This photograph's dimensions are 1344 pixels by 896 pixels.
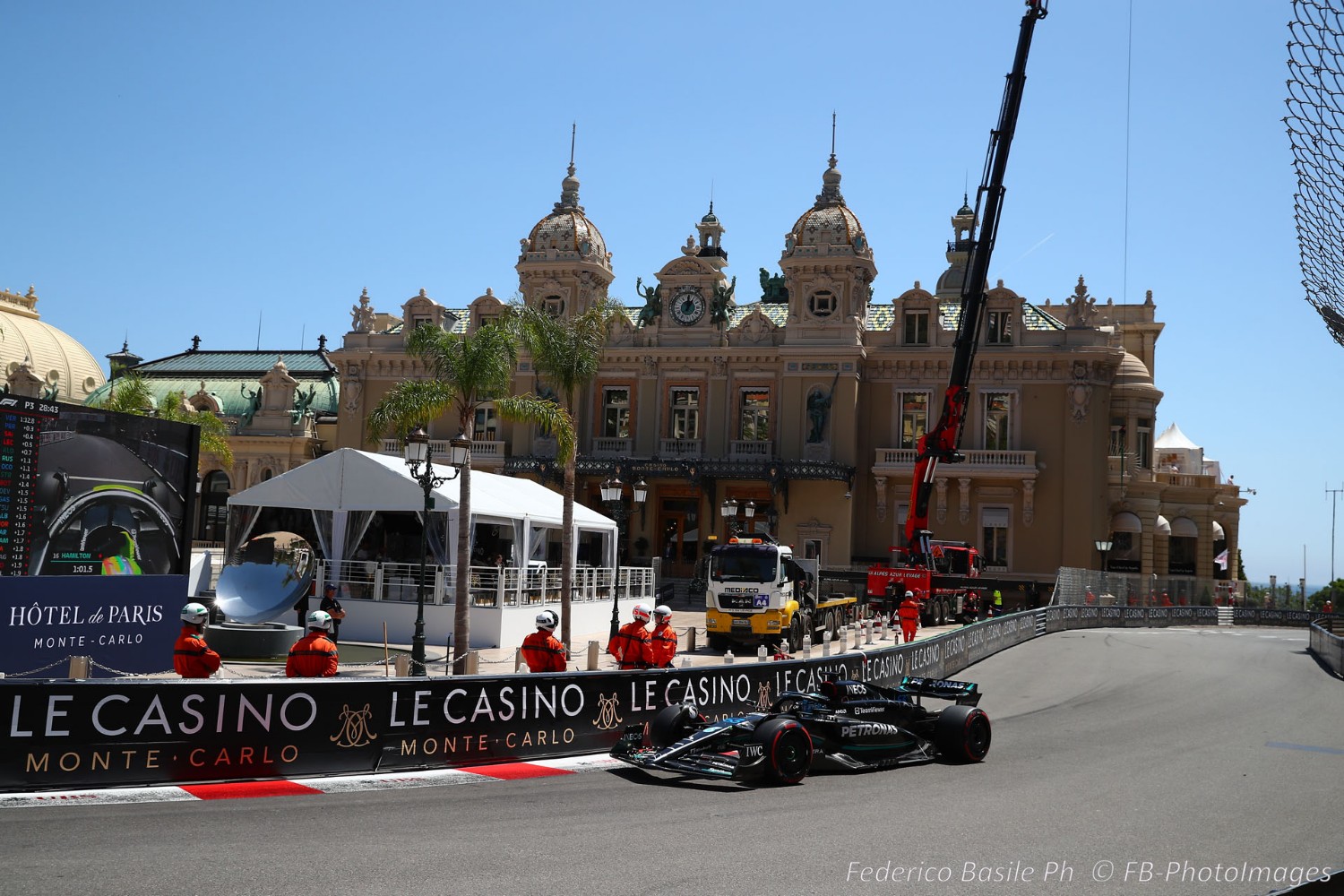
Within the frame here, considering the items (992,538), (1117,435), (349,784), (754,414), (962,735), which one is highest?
(754,414)

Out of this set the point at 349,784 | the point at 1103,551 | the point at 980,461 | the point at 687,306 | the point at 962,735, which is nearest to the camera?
the point at 349,784

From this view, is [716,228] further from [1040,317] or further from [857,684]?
[857,684]

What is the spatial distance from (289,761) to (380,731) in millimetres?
1029

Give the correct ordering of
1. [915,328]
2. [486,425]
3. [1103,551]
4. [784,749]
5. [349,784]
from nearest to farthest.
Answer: [349,784] < [784,749] < [1103,551] < [915,328] < [486,425]

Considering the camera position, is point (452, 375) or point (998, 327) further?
point (998, 327)

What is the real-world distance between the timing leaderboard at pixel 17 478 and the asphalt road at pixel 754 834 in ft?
25.4

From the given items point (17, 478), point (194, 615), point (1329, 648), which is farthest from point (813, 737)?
point (1329, 648)

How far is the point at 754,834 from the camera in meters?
10.1

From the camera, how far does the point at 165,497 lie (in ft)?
62.0

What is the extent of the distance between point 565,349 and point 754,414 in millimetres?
24328

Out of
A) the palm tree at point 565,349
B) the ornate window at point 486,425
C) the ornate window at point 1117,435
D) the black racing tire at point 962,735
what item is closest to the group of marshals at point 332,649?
the black racing tire at point 962,735

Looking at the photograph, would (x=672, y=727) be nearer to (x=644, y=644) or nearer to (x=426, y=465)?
(x=644, y=644)

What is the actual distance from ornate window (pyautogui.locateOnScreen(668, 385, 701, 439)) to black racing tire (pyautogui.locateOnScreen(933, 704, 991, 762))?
124ft

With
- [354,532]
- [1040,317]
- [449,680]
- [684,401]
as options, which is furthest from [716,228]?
[449,680]
